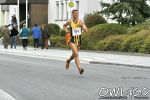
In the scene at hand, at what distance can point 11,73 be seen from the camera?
62.3 ft

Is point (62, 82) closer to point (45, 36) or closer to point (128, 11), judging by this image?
point (128, 11)

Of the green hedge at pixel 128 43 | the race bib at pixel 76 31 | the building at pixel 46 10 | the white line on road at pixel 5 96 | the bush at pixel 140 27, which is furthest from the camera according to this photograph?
the building at pixel 46 10

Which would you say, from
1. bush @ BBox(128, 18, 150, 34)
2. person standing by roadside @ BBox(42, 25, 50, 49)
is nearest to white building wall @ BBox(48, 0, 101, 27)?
person standing by roadside @ BBox(42, 25, 50, 49)

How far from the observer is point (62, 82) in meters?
15.8

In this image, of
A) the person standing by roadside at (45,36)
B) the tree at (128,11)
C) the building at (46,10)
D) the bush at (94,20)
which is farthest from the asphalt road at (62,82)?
the building at (46,10)

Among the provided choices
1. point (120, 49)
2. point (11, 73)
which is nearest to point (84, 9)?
point (120, 49)

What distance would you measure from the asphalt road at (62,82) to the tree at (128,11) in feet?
47.9

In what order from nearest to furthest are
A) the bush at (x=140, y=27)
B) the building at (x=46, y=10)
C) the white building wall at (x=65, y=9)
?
1. the bush at (x=140, y=27)
2. the white building wall at (x=65, y=9)
3. the building at (x=46, y=10)

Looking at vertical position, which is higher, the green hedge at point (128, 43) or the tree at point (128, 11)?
the tree at point (128, 11)

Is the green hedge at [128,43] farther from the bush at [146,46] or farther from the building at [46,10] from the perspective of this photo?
the building at [46,10]

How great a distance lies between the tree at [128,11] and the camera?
34.4 m

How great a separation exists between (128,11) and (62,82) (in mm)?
19335

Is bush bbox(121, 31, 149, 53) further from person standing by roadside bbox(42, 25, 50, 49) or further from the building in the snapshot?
the building

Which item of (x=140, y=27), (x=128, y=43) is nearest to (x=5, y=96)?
(x=128, y=43)
